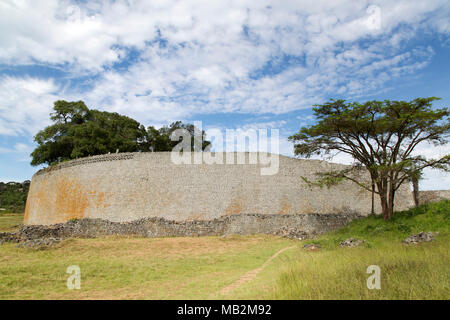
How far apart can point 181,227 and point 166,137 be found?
1593 centimetres

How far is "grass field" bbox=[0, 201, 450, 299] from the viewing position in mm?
4953

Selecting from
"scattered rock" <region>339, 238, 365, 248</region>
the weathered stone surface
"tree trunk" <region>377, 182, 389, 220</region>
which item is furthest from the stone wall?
"scattered rock" <region>339, 238, 365, 248</region>

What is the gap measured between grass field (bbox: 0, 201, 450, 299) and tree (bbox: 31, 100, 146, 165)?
39.2ft

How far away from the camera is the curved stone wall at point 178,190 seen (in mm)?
16438

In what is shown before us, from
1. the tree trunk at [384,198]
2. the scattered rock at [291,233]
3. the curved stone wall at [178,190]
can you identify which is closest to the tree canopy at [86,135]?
the curved stone wall at [178,190]

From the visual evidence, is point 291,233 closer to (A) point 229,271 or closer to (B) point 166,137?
(A) point 229,271

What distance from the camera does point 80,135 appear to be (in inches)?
925

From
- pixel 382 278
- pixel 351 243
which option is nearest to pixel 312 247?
pixel 351 243

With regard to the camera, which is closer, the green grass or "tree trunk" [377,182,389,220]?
the green grass

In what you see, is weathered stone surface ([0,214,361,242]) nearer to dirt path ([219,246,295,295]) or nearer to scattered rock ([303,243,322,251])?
scattered rock ([303,243,322,251])

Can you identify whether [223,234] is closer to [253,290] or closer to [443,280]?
[253,290]
